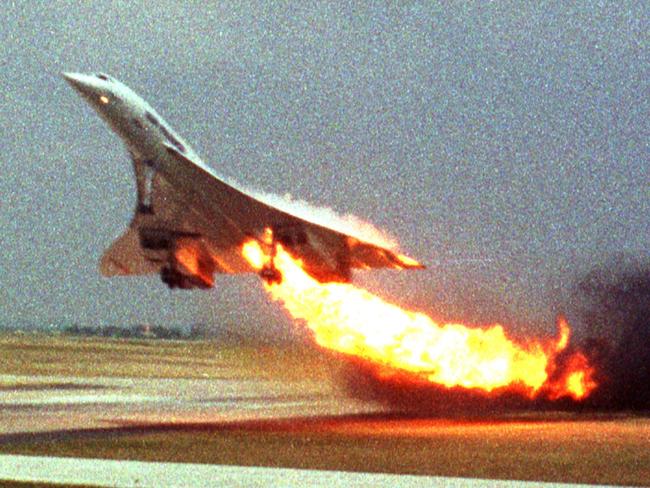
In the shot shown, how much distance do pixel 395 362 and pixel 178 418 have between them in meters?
8.28

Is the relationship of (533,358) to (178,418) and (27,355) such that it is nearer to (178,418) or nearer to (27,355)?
(178,418)

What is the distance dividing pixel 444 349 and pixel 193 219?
31.3 feet

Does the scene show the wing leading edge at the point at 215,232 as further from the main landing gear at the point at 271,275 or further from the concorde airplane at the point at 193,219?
the main landing gear at the point at 271,275

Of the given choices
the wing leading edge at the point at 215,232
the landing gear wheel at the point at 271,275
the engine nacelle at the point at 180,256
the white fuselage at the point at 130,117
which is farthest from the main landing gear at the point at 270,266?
the white fuselage at the point at 130,117

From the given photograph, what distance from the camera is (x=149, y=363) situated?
84.4 meters

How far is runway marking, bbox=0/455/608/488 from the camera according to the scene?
59.8 ft

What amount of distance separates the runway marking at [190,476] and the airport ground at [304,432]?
982 millimetres

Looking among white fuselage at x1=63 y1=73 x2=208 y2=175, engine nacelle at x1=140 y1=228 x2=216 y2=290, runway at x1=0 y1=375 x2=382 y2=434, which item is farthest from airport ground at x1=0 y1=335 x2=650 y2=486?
white fuselage at x1=63 y1=73 x2=208 y2=175

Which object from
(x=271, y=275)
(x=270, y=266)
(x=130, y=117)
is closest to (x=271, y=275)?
(x=271, y=275)

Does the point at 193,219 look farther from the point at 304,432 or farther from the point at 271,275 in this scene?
the point at 304,432

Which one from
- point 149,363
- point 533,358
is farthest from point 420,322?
point 149,363

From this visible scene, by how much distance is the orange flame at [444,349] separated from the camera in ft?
124

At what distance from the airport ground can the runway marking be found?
982mm

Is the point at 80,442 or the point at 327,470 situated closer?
the point at 327,470
